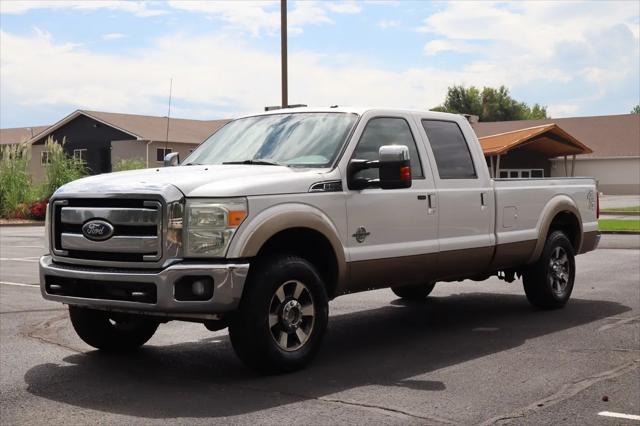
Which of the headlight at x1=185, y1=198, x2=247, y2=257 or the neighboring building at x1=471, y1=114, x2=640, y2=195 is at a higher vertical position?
the neighboring building at x1=471, y1=114, x2=640, y2=195

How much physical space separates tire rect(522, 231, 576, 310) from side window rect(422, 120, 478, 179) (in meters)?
1.70

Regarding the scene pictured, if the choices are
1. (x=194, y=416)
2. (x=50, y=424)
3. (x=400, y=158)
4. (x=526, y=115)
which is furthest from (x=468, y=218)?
(x=526, y=115)

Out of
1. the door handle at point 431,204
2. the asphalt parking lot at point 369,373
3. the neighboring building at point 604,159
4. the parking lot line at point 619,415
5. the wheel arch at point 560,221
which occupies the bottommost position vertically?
the parking lot line at point 619,415

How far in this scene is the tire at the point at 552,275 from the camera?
10.1 metres

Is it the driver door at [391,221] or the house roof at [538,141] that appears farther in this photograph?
the house roof at [538,141]

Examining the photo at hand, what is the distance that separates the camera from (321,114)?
813 centimetres

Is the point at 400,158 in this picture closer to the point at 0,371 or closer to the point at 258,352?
the point at 258,352

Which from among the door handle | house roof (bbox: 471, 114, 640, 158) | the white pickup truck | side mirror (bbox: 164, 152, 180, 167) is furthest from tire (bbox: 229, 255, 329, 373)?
house roof (bbox: 471, 114, 640, 158)

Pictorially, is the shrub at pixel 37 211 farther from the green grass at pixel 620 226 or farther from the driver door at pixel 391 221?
the driver door at pixel 391 221

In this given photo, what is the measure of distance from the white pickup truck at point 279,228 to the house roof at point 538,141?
34.0 meters

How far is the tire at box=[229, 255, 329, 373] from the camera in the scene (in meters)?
6.55

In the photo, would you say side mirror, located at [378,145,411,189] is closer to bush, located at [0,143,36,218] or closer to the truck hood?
the truck hood

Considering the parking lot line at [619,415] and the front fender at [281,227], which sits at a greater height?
the front fender at [281,227]

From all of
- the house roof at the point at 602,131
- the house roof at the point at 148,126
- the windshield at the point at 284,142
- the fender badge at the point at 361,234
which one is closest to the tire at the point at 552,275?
the fender badge at the point at 361,234
